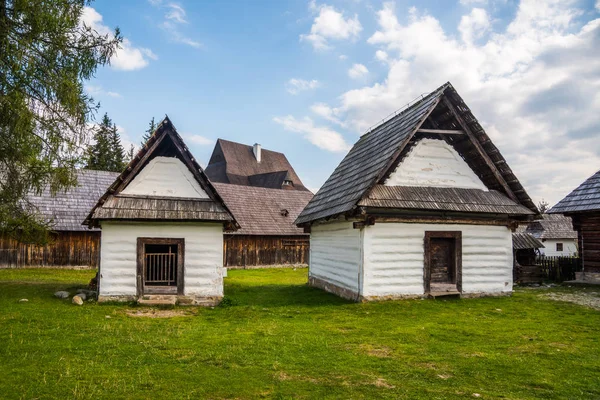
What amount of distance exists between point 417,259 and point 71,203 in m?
20.9

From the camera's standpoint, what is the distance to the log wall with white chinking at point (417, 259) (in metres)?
12.8

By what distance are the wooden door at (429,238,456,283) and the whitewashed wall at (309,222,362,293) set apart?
2553 mm

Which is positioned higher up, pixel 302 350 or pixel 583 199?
pixel 583 199

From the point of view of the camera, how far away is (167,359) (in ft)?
23.6

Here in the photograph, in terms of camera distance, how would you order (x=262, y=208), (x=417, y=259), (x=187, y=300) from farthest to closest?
(x=262, y=208), (x=417, y=259), (x=187, y=300)

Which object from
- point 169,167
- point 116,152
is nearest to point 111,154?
point 116,152

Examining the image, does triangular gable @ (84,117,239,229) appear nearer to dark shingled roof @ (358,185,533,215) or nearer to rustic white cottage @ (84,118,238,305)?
rustic white cottage @ (84,118,238,305)

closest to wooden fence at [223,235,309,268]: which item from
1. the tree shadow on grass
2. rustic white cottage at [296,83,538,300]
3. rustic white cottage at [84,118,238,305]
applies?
the tree shadow on grass

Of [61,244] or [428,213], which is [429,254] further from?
[61,244]

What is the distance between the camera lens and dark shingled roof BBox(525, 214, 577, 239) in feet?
153

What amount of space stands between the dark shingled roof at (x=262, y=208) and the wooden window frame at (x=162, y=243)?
13387 mm

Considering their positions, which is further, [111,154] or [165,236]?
[111,154]

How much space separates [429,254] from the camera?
13.4 meters

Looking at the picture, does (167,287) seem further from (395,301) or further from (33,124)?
(395,301)
